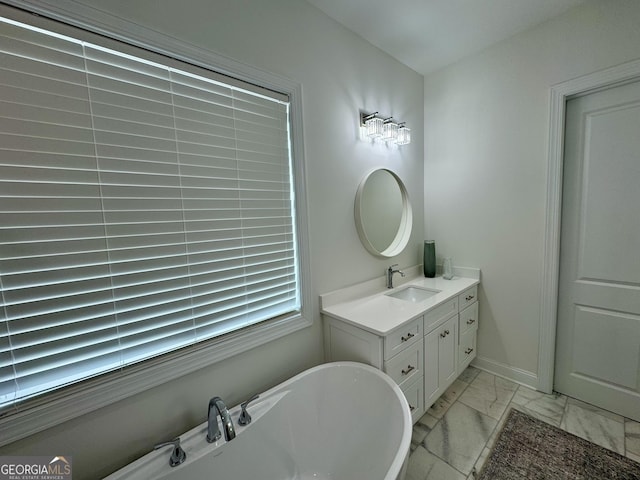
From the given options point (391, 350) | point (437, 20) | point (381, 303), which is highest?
point (437, 20)

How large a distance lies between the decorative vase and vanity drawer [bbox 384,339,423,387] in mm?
874

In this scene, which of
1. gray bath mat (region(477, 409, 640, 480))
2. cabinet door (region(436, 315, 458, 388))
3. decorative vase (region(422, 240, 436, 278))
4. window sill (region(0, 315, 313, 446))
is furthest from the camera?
decorative vase (region(422, 240, 436, 278))

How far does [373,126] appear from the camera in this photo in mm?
1827

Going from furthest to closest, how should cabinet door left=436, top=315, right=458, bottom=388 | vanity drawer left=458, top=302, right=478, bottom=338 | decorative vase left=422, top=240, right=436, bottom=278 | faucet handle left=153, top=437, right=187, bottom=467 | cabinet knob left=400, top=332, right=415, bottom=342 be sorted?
decorative vase left=422, top=240, right=436, bottom=278, vanity drawer left=458, top=302, right=478, bottom=338, cabinet door left=436, top=315, right=458, bottom=388, cabinet knob left=400, top=332, right=415, bottom=342, faucet handle left=153, top=437, right=187, bottom=467

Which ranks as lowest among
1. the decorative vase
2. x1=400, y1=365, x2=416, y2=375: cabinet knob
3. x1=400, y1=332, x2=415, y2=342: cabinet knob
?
x1=400, y1=365, x2=416, y2=375: cabinet knob

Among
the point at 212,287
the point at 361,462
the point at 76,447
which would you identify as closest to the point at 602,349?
the point at 361,462

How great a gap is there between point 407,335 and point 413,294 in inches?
26.8

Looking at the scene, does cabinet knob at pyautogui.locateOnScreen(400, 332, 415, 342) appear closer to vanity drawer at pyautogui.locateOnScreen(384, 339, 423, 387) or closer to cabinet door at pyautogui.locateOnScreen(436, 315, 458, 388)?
vanity drawer at pyautogui.locateOnScreen(384, 339, 423, 387)

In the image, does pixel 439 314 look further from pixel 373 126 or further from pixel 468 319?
pixel 373 126

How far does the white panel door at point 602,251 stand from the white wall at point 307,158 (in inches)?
42.5

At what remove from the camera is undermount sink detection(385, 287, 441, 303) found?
199cm

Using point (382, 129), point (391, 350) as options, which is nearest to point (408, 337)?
point (391, 350)

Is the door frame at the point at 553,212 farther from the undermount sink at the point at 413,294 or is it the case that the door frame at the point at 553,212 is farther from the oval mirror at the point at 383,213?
the oval mirror at the point at 383,213

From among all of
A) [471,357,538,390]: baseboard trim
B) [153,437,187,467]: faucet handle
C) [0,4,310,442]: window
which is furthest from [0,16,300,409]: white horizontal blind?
[471,357,538,390]: baseboard trim
